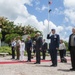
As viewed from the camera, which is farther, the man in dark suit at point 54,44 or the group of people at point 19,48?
the group of people at point 19,48

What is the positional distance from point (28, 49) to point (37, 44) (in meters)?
2.26

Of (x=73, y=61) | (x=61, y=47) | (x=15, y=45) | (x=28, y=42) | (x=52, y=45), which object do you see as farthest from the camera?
(x=15, y=45)

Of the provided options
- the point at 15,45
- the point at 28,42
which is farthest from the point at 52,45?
the point at 15,45

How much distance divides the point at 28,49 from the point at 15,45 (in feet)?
15.8

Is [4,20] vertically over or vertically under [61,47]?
over

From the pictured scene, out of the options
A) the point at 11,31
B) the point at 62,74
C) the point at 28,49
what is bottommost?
the point at 62,74

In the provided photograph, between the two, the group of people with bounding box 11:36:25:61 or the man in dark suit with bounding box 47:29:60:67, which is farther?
the group of people with bounding box 11:36:25:61

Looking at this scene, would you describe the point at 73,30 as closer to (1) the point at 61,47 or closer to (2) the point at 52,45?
(2) the point at 52,45

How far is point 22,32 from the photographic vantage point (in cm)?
7094

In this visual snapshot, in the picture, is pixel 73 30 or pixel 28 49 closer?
pixel 73 30

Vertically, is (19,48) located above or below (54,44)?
above

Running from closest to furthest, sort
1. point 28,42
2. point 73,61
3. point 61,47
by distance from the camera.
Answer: point 73,61 → point 28,42 → point 61,47

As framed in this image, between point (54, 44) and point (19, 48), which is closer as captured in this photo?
point (54, 44)

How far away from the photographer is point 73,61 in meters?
14.2
